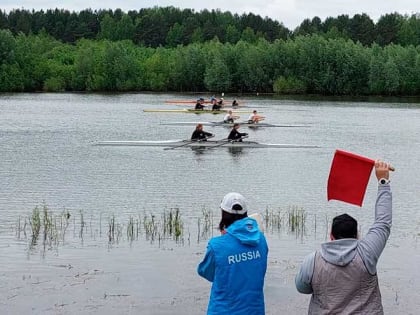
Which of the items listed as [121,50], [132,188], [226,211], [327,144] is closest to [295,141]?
[327,144]

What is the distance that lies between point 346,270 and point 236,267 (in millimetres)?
885

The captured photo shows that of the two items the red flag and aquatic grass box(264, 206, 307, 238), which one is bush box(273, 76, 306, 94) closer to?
aquatic grass box(264, 206, 307, 238)

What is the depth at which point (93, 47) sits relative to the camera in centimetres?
13562

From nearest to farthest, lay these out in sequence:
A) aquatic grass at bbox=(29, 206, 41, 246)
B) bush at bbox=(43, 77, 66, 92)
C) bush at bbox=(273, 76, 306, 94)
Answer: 1. aquatic grass at bbox=(29, 206, 41, 246)
2. bush at bbox=(273, 76, 306, 94)
3. bush at bbox=(43, 77, 66, 92)

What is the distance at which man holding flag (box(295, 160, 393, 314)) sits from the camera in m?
6.22

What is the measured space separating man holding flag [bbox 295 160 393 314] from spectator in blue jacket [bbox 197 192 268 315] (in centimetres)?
42

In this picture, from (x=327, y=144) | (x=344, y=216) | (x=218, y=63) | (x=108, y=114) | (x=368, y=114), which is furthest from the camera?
(x=218, y=63)

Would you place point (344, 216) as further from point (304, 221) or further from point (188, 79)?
point (188, 79)

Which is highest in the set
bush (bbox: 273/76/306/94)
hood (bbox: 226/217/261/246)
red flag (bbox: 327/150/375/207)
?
red flag (bbox: 327/150/375/207)

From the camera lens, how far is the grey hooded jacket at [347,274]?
6.23 metres

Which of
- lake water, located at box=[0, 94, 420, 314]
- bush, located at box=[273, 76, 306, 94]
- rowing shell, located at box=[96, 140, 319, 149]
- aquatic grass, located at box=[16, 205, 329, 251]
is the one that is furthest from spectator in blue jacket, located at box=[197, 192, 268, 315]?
bush, located at box=[273, 76, 306, 94]

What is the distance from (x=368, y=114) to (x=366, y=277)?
7182 cm

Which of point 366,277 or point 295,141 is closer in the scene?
point 366,277

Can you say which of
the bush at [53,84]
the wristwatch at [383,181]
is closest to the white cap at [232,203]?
the wristwatch at [383,181]
